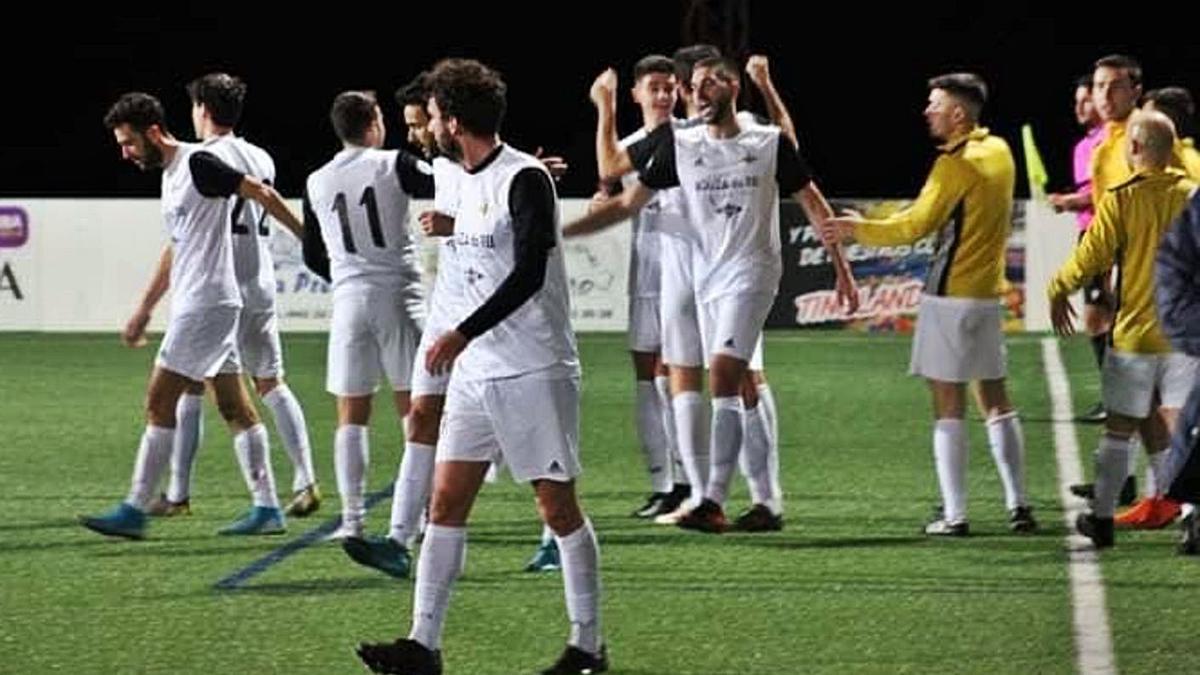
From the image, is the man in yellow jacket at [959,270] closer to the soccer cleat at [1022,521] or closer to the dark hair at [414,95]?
the soccer cleat at [1022,521]

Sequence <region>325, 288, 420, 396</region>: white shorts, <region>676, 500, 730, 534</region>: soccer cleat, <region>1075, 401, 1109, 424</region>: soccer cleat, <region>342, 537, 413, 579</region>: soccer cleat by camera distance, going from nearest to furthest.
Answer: <region>342, 537, 413, 579</region>: soccer cleat
<region>325, 288, 420, 396</region>: white shorts
<region>676, 500, 730, 534</region>: soccer cleat
<region>1075, 401, 1109, 424</region>: soccer cleat

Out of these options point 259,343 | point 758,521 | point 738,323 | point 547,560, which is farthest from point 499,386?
point 259,343

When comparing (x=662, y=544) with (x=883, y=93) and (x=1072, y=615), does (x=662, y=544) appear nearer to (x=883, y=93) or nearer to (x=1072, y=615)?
(x=1072, y=615)

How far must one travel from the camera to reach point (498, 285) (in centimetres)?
864

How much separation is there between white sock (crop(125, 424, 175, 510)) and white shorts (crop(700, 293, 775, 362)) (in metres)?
2.34

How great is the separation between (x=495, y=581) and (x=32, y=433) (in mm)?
6850

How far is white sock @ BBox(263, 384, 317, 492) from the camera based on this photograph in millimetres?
13141

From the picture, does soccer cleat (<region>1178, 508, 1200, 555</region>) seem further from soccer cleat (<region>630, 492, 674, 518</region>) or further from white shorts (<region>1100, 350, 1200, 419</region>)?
soccer cleat (<region>630, 492, 674, 518</region>)

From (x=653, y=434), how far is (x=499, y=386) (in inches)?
189

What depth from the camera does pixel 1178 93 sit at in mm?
13281

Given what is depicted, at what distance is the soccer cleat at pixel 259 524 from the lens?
12.4m

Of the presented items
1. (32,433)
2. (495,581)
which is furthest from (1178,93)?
(32,433)

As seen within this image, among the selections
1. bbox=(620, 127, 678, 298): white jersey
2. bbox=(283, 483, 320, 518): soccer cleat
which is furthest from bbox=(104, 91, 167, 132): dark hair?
bbox=(620, 127, 678, 298): white jersey

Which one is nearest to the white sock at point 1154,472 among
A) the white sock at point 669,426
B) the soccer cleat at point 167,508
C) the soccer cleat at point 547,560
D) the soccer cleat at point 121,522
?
the white sock at point 669,426
